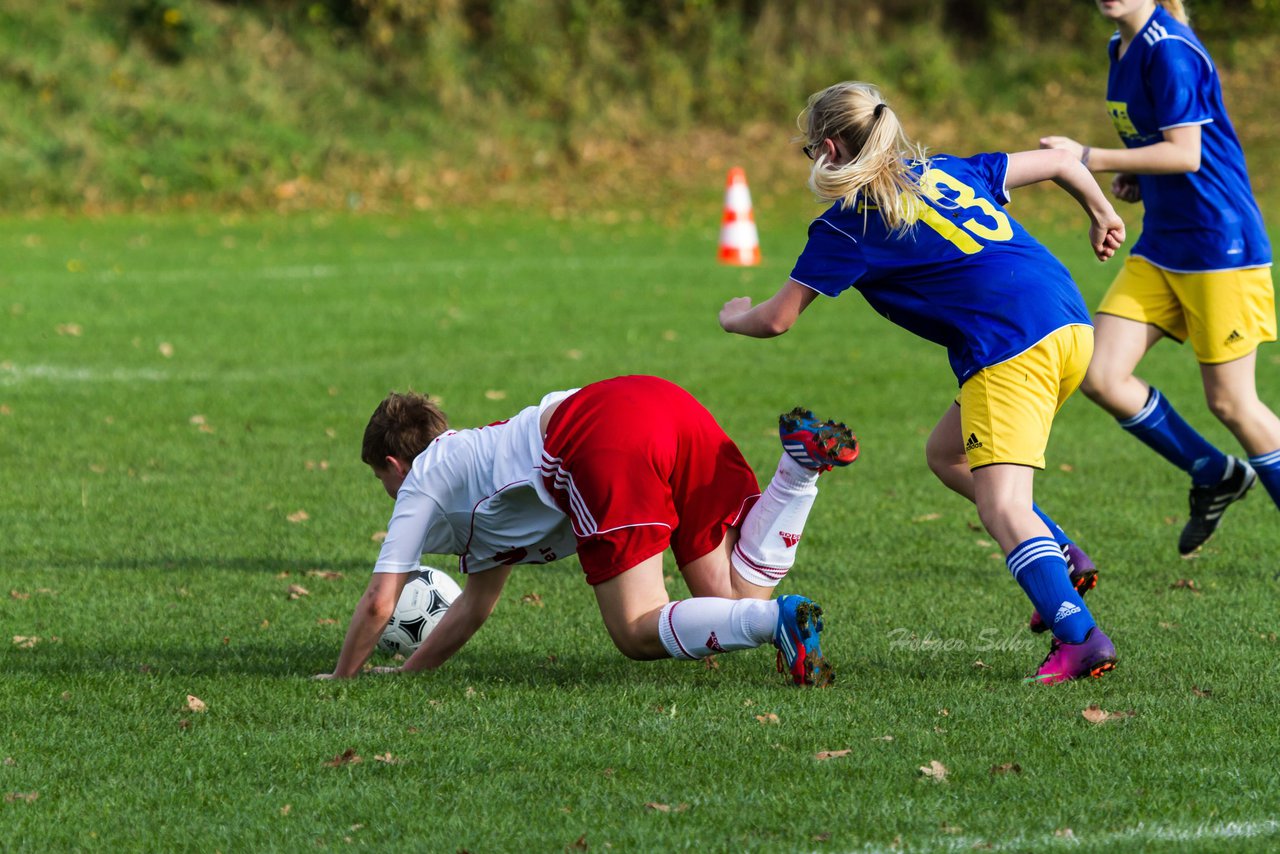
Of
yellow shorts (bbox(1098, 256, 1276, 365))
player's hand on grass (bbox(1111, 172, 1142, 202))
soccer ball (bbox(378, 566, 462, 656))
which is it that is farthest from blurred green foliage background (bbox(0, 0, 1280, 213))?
soccer ball (bbox(378, 566, 462, 656))

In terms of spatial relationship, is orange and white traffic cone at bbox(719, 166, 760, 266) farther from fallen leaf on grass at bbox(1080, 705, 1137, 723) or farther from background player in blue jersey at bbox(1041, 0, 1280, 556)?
fallen leaf on grass at bbox(1080, 705, 1137, 723)

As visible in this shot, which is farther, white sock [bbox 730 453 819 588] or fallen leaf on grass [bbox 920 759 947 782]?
white sock [bbox 730 453 819 588]

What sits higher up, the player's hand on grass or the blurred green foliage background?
the player's hand on grass

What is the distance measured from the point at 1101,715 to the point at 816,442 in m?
1.11

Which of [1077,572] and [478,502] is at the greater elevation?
[478,502]

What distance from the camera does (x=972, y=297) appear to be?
4805mm

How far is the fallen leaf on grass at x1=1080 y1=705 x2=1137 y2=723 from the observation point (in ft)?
14.4

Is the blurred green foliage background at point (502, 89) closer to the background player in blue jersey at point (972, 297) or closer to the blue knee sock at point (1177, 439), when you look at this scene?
the blue knee sock at point (1177, 439)

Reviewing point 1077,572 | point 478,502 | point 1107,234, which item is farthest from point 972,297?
point 478,502

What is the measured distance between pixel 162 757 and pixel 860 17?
2846 centimetres

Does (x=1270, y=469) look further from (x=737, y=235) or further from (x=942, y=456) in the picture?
(x=737, y=235)

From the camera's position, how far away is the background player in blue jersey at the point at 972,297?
4707 mm

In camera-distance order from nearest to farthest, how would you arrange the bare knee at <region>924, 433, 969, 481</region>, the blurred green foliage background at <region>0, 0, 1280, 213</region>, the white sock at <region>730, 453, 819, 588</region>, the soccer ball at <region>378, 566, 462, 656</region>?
the white sock at <region>730, 453, 819, 588</region>, the bare knee at <region>924, 433, 969, 481</region>, the soccer ball at <region>378, 566, 462, 656</region>, the blurred green foliage background at <region>0, 0, 1280, 213</region>

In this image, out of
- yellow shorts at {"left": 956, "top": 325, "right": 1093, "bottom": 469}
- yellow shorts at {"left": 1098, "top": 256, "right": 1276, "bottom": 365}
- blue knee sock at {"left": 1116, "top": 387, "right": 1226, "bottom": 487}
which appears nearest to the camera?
yellow shorts at {"left": 956, "top": 325, "right": 1093, "bottom": 469}
